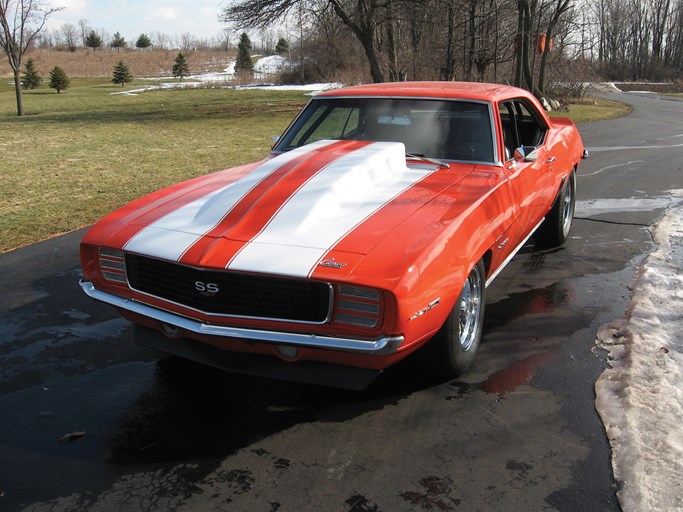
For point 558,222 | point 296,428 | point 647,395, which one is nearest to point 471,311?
point 647,395

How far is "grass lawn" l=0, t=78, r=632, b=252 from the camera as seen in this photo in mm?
7863

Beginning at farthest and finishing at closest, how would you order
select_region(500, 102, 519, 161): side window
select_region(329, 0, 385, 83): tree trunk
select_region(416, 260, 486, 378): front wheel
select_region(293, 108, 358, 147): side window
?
select_region(329, 0, 385, 83): tree trunk → select_region(500, 102, 519, 161): side window → select_region(293, 108, 358, 147): side window → select_region(416, 260, 486, 378): front wheel

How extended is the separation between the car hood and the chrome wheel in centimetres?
51

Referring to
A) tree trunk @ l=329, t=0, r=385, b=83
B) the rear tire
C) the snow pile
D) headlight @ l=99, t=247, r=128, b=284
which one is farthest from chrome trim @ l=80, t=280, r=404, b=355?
tree trunk @ l=329, t=0, r=385, b=83

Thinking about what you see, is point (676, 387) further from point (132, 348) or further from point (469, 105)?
point (132, 348)

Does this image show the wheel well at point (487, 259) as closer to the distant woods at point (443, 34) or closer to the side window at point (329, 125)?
the side window at point (329, 125)

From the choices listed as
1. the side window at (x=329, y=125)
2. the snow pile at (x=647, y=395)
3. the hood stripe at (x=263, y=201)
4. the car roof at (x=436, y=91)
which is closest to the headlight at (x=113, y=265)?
the hood stripe at (x=263, y=201)

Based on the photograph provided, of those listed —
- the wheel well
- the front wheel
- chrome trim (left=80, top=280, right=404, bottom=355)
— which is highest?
the wheel well

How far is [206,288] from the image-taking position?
9.34ft

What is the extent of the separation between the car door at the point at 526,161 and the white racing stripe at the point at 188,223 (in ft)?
5.39

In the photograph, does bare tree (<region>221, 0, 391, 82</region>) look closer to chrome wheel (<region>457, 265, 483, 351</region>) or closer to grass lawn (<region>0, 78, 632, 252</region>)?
grass lawn (<region>0, 78, 632, 252</region>)

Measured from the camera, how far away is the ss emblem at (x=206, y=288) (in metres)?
2.83

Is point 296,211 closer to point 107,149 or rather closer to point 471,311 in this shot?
point 471,311

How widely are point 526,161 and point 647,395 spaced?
1.88 m
